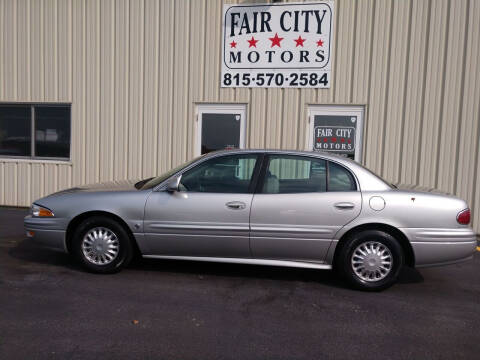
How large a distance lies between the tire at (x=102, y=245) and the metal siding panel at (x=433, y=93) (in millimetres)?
5328

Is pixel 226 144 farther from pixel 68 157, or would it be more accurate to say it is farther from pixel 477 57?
pixel 477 57

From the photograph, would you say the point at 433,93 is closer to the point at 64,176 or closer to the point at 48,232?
the point at 48,232

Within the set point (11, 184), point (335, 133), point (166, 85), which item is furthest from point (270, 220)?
point (11, 184)

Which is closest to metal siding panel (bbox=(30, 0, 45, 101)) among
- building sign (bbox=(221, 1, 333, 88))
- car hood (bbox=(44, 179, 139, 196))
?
building sign (bbox=(221, 1, 333, 88))

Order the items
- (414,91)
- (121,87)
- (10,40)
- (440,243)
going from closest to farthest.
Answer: (440,243) < (414,91) < (121,87) < (10,40)

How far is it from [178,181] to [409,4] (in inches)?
213

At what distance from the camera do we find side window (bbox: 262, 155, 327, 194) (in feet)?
14.2

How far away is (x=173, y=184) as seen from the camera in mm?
4391

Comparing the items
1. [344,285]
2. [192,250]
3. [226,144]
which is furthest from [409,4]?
[192,250]

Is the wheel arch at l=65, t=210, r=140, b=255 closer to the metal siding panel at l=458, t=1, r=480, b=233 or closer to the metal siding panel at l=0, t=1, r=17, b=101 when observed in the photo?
the metal siding panel at l=0, t=1, r=17, b=101

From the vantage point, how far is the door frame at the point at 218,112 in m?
7.65

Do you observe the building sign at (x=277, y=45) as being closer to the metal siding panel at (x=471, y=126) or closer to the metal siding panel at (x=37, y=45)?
the metal siding panel at (x=471, y=126)

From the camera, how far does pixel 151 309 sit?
3689mm

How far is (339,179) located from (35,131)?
23.0 feet
